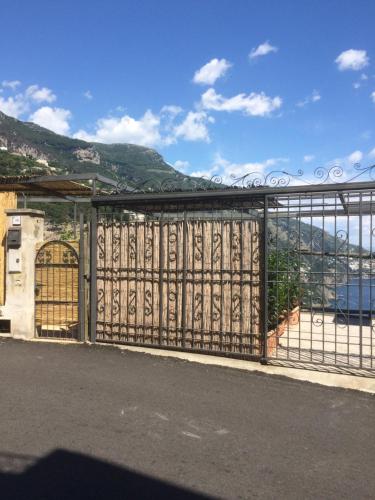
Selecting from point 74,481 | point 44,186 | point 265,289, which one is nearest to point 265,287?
point 265,289

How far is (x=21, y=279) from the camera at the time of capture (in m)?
8.25

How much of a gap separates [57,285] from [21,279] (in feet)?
2.18

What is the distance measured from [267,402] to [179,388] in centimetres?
115

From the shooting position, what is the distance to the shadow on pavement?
10.7ft

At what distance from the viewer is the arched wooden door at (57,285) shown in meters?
8.27

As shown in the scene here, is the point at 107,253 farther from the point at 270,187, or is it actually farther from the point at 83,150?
the point at 83,150

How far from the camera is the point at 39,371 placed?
6.42 meters

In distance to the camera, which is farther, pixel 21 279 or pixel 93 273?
pixel 21 279

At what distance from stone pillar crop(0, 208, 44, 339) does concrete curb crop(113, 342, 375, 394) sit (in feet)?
6.90

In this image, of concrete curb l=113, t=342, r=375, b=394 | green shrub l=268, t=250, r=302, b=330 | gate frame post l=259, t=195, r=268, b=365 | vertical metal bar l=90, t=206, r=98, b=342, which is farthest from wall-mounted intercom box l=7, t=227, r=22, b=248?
green shrub l=268, t=250, r=302, b=330

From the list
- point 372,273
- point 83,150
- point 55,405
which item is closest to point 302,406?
point 372,273

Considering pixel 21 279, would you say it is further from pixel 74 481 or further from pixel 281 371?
pixel 74 481

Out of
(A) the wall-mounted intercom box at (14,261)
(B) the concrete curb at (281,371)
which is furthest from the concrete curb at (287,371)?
(A) the wall-mounted intercom box at (14,261)

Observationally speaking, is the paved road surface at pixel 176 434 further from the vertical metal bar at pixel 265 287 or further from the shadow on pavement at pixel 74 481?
the vertical metal bar at pixel 265 287
